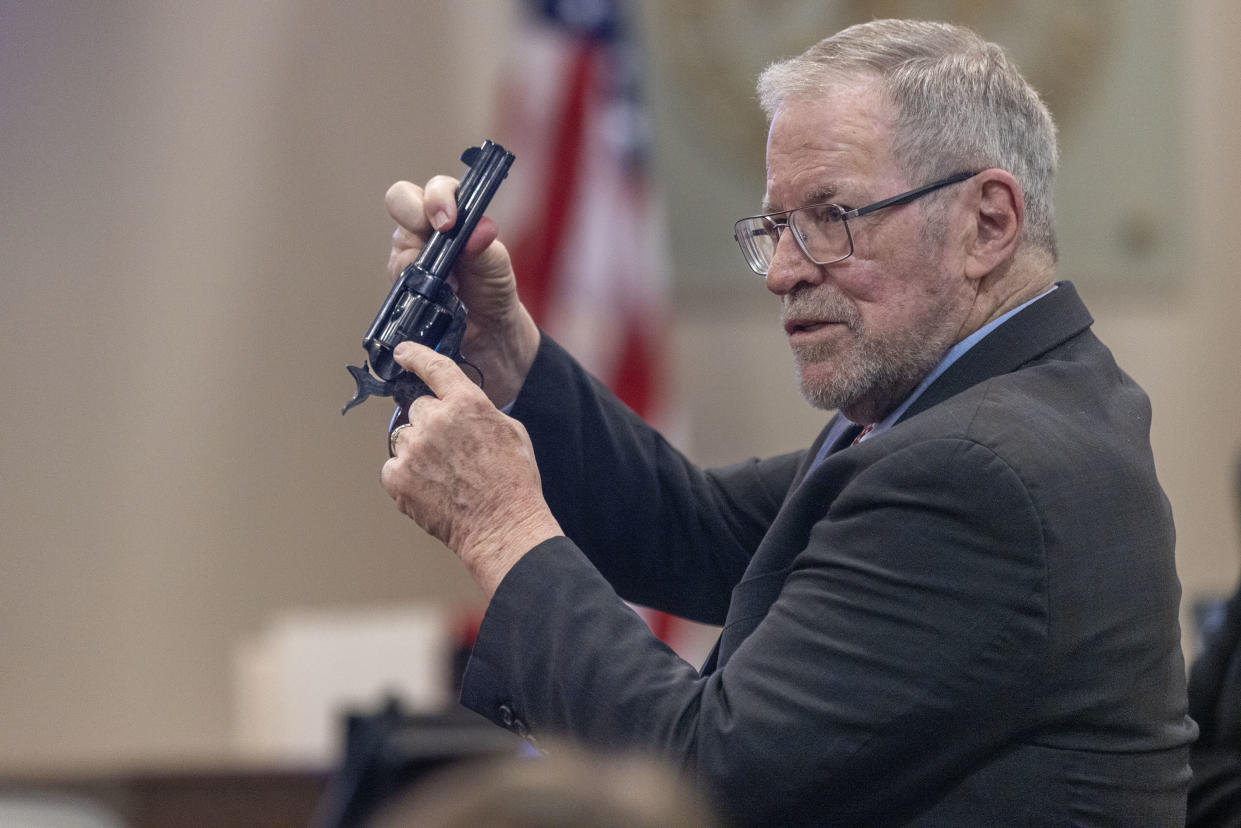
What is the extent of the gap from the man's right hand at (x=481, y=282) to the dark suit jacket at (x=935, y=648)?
0.49 meters

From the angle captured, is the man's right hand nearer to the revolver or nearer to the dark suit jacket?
the revolver

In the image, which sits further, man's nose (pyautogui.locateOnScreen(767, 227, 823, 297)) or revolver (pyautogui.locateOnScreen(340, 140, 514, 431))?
revolver (pyautogui.locateOnScreen(340, 140, 514, 431))

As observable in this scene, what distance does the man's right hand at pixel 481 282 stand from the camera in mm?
1783

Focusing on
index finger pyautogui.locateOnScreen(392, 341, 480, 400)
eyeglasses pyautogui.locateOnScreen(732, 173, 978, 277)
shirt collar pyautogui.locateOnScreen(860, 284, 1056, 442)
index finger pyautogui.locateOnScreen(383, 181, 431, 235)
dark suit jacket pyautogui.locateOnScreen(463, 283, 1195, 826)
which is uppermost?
index finger pyautogui.locateOnScreen(383, 181, 431, 235)

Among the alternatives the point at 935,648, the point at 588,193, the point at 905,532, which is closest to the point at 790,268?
the point at 905,532

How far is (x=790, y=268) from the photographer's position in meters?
1.61

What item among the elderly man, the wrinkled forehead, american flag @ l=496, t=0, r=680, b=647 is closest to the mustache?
the elderly man

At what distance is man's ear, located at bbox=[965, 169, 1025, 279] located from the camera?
5.12ft

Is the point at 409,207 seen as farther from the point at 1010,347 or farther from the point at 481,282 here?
the point at 1010,347

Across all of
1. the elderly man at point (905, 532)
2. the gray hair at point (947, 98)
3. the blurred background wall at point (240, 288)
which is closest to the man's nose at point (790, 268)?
the elderly man at point (905, 532)

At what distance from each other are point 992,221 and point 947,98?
0.50 ft

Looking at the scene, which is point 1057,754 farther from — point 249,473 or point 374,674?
point 249,473

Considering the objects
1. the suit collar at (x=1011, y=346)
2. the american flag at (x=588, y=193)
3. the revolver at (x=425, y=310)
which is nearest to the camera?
the suit collar at (x=1011, y=346)

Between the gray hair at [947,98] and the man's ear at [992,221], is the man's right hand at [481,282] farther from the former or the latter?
the man's ear at [992,221]
